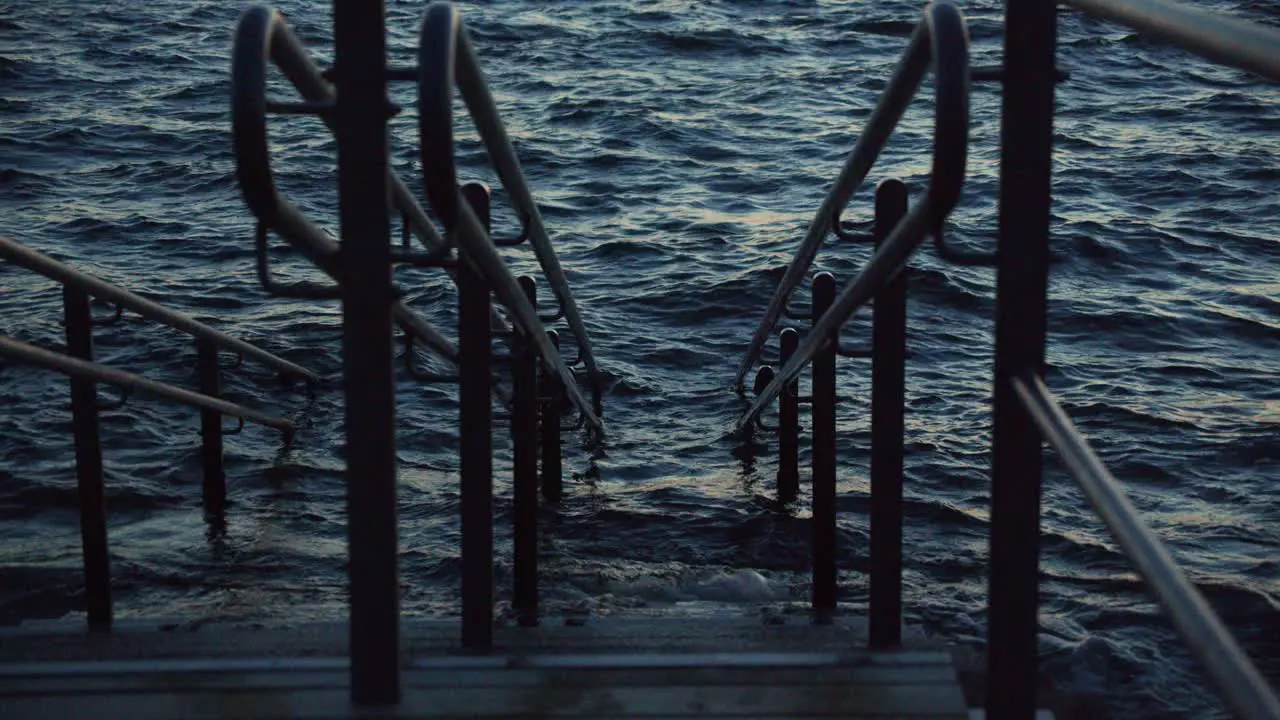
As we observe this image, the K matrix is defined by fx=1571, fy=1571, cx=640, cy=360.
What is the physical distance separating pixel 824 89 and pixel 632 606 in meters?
11.1

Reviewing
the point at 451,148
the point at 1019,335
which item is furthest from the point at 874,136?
the point at 451,148

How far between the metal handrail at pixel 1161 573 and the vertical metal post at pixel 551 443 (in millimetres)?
3931

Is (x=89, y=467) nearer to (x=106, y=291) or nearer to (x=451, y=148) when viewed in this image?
(x=106, y=291)

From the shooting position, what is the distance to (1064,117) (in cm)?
1380

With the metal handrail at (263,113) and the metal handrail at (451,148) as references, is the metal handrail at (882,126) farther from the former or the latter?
the metal handrail at (263,113)

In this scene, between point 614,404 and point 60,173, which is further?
point 60,173

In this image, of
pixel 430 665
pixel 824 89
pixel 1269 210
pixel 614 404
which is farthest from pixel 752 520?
pixel 824 89

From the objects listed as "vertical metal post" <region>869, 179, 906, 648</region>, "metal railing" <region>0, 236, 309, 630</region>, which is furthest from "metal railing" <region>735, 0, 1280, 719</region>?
"metal railing" <region>0, 236, 309, 630</region>

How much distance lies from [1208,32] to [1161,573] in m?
0.46

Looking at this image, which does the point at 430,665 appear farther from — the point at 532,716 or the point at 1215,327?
the point at 1215,327

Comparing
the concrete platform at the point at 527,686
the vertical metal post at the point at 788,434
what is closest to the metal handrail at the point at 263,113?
the concrete platform at the point at 527,686

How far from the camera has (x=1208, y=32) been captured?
1.28 m

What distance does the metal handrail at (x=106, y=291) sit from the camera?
3564mm

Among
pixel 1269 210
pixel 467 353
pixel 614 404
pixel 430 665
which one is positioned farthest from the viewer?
pixel 1269 210
